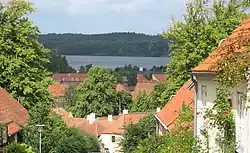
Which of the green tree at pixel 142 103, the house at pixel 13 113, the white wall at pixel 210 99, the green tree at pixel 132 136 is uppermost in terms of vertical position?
the white wall at pixel 210 99

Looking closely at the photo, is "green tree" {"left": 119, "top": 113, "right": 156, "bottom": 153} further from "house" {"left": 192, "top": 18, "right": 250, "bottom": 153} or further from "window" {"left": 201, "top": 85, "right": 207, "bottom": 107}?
"window" {"left": 201, "top": 85, "right": 207, "bottom": 107}

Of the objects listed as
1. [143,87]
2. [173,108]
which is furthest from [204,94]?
[143,87]

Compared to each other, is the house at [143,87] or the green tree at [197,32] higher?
the green tree at [197,32]

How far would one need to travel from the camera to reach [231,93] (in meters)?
14.3

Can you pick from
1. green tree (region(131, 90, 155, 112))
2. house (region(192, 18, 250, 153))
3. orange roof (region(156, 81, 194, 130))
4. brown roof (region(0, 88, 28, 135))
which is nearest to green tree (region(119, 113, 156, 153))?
orange roof (region(156, 81, 194, 130))

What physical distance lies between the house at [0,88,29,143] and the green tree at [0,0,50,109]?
6.10 ft

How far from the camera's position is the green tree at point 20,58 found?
110ft

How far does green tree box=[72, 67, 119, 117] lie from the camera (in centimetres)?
7075

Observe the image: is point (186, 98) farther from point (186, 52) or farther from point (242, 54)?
point (242, 54)

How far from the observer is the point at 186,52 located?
34.4m

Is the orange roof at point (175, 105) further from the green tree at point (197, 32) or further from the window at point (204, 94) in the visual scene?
the window at point (204, 94)

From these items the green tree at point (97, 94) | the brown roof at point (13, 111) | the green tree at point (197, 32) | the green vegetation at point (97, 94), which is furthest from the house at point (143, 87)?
the brown roof at point (13, 111)

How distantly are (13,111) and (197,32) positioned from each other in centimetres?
1207

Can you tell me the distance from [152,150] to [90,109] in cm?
4944
